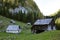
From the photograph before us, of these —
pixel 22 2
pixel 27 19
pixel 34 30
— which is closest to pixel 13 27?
pixel 34 30

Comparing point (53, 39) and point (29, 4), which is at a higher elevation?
point (29, 4)

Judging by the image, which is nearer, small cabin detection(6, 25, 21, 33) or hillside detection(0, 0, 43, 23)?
small cabin detection(6, 25, 21, 33)

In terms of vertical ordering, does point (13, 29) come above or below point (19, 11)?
below

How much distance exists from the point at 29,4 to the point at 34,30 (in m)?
76.1

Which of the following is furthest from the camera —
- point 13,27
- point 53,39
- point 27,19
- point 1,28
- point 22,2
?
point 22,2

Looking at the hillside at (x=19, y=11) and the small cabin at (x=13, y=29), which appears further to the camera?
the hillside at (x=19, y=11)

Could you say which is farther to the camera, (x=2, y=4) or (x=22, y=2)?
(x=22, y=2)

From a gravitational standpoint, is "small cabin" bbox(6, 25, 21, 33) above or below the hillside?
below

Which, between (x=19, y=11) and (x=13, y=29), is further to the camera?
(x=19, y=11)

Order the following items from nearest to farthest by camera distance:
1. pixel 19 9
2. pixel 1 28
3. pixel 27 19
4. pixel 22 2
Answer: pixel 1 28 < pixel 27 19 < pixel 19 9 < pixel 22 2

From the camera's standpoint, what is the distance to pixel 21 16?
126m

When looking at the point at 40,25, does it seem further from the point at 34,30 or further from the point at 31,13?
the point at 31,13

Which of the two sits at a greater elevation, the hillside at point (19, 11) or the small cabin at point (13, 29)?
the hillside at point (19, 11)

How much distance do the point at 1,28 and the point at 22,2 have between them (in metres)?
55.6
